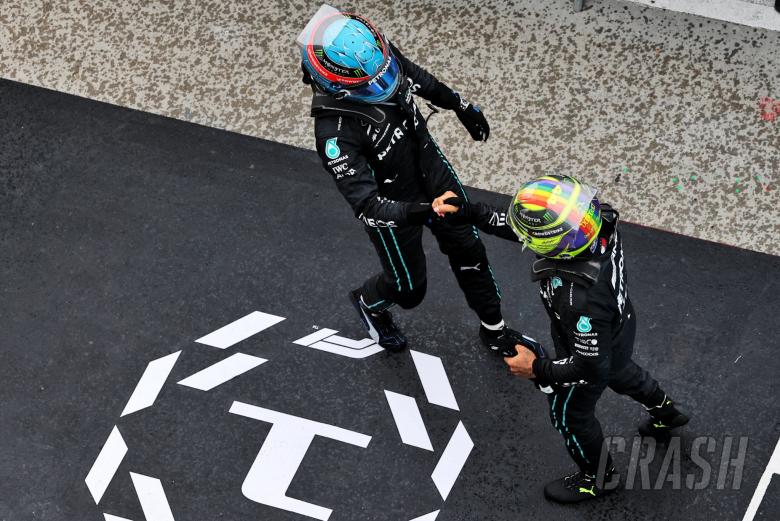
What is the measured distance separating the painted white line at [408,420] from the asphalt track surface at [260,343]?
0.14 feet

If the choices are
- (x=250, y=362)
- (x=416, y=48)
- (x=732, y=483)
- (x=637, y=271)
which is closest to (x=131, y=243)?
(x=250, y=362)

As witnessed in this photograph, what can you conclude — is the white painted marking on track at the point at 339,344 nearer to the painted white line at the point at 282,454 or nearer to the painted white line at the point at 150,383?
the painted white line at the point at 282,454

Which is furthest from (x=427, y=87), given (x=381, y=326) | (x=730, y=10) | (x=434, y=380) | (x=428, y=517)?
(x=730, y=10)

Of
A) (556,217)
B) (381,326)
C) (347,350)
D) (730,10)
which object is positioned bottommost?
(347,350)

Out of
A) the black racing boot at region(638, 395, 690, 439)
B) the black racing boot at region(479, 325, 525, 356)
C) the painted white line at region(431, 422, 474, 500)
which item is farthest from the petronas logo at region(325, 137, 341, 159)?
the black racing boot at region(638, 395, 690, 439)

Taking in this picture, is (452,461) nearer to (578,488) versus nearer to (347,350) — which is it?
(578,488)

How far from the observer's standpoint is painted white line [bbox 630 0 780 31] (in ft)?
22.7

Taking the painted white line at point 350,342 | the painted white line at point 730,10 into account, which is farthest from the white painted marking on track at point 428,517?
the painted white line at point 730,10

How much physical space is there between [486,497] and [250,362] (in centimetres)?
156

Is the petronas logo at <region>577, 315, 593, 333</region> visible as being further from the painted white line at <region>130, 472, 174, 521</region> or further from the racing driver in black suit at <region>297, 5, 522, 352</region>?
the painted white line at <region>130, 472, 174, 521</region>

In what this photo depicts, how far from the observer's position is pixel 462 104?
216 inches

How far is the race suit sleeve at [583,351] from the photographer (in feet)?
14.0

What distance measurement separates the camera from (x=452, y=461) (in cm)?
556

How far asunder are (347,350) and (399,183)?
1.28m
